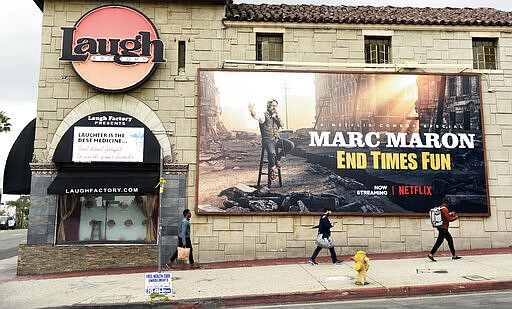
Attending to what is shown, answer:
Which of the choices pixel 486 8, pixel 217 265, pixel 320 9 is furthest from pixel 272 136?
pixel 486 8

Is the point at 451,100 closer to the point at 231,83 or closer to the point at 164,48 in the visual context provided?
the point at 231,83

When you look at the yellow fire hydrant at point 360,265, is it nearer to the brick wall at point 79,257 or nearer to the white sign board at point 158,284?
the white sign board at point 158,284

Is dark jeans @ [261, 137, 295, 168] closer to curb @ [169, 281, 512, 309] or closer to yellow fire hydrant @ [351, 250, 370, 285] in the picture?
yellow fire hydrant @ [351, 250, 370, 285]

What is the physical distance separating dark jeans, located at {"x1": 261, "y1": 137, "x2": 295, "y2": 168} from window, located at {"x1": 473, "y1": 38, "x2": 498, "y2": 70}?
7.63 m

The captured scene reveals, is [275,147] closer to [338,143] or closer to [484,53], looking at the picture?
[338,143]

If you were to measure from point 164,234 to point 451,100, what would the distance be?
11.0 m

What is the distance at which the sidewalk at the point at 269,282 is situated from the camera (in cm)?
930

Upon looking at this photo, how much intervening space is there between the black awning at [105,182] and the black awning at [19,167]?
170 centimetres

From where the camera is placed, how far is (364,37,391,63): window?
15.6 metres

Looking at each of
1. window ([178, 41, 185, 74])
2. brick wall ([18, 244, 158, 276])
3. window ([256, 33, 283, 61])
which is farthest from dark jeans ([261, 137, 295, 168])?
brick wall ([18, 244, 158, 276])

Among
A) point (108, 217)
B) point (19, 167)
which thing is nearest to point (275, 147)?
point (108, 217)

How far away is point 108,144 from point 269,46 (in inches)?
261

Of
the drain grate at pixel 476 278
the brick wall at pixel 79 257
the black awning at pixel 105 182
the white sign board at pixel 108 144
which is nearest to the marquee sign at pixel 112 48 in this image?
the white sign board at pixel 108 144

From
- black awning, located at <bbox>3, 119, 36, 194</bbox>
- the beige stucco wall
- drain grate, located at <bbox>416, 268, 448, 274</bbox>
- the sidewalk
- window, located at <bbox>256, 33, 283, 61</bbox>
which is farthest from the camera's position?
window, located at <bbox>256, 33, 283, 61</bbox>
